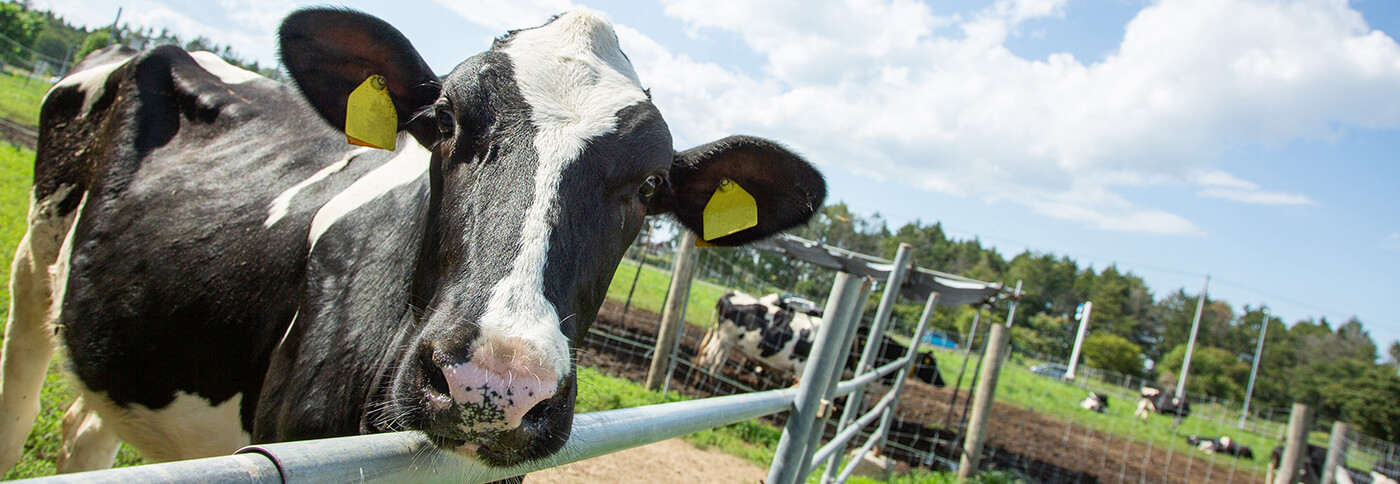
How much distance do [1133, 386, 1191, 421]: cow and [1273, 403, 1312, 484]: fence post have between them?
20.3m

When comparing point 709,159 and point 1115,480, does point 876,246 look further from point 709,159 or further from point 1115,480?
point 709,159

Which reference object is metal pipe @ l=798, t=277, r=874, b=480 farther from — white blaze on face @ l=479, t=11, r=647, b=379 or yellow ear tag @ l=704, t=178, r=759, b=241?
white blaze on face @ l=479, t=11, r=647, b=379

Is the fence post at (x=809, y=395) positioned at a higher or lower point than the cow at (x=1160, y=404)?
lower

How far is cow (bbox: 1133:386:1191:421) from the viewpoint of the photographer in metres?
25.6

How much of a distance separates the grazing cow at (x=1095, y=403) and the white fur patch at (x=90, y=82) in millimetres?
26846

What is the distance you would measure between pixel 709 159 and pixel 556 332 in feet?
4.11

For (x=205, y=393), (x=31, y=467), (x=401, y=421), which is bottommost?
(x=31, y=467)

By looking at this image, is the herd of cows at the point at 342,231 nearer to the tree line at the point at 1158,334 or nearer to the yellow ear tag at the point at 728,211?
the yellow ear tag at the point at 728,211

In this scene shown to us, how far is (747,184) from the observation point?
8.59 ft

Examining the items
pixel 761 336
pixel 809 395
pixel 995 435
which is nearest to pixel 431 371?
pixel 809 395

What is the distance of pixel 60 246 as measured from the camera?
347 cm

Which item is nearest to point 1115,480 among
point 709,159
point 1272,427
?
point 709,159

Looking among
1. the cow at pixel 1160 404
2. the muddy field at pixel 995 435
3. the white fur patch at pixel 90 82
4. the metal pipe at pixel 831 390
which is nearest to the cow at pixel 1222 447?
the muddy field at pixel 995 435

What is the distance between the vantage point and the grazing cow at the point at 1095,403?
81.9 ft
